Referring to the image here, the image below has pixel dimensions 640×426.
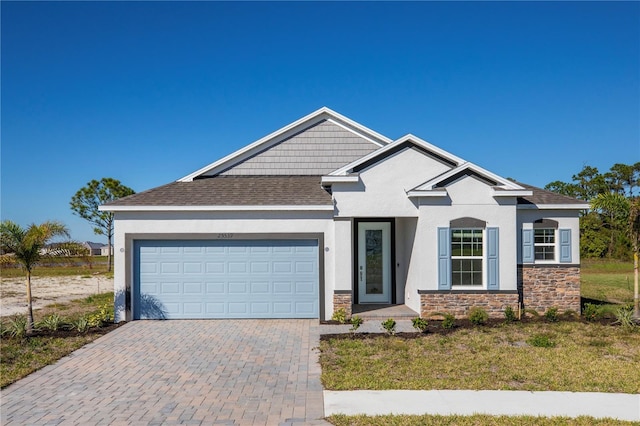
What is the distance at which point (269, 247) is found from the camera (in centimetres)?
1380

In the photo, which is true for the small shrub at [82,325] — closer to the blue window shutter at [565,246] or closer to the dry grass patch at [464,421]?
the dry grass patch at [464,421]

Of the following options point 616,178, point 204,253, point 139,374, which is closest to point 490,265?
point 204,253

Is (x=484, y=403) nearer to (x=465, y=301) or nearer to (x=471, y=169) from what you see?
(x=465, y=301)

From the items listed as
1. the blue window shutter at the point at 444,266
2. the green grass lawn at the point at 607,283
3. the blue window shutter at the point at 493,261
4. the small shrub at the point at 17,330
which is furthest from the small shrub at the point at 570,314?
the small shrub at the point at 17,330

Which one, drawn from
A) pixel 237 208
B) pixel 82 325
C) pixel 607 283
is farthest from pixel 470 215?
pixel 607 283

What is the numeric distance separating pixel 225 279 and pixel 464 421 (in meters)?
9.09

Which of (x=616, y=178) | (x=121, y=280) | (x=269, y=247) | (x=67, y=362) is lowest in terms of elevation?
(x=67, y=362)

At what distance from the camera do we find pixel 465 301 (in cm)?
1330

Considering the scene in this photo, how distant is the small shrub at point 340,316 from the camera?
1301 cm

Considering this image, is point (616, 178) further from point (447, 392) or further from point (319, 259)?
point (447, 392)

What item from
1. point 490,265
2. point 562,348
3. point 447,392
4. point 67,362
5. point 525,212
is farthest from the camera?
point 525,212

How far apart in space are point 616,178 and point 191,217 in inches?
1929

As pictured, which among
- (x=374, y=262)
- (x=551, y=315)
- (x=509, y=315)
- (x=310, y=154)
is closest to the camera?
(x=509, y=315)

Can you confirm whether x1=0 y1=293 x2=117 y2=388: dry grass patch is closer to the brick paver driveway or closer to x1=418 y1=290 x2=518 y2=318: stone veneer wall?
the brick paver driveway
